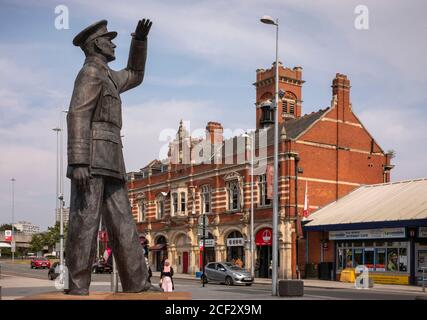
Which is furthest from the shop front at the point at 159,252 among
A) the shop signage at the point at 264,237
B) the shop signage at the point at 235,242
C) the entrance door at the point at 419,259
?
the entrance door at the point at 419,259

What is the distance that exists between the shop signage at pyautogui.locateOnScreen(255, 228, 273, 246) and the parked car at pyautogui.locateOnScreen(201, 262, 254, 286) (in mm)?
7852

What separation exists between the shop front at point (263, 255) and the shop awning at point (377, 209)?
3817 millimetres

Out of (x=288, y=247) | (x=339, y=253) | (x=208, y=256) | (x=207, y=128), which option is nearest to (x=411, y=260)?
(x=339, y=253)

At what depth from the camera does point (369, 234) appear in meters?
36.9

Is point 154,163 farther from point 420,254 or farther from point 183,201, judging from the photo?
point 420,254

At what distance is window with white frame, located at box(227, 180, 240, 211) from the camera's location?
4700cm

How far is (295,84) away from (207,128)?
9317mm

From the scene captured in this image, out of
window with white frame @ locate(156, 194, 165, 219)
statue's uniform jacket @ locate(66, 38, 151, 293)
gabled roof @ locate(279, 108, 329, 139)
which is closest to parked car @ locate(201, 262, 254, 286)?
gabled roof @ locate(279, 108, 329, 139)

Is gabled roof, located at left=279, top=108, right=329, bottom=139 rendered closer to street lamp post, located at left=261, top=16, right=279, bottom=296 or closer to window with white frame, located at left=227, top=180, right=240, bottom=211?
window with white frame, located at left=227, top=180, right=240, bottom=211

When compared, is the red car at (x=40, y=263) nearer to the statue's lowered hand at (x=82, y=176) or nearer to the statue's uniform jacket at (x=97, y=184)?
the statue's uniform jacket at (x=97, y=184)

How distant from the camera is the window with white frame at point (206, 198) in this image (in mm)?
50625

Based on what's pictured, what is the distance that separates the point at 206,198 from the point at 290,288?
30.0 meters

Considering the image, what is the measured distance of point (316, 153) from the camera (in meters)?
43.9
